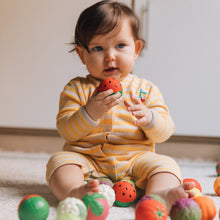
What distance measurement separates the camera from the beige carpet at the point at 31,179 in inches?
29.7

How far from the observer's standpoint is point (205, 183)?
1.09 meters

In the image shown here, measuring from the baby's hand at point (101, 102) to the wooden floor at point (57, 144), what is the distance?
0.75 meters

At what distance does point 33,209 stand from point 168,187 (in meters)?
0.30

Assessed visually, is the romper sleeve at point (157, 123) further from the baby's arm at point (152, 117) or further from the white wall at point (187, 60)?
the white wall at point (187, 60)

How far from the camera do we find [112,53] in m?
0.94

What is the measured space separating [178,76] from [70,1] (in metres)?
0.53

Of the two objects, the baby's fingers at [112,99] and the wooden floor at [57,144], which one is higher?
the baby's fingers at [112,99]

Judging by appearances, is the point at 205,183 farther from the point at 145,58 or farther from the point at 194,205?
the point at 145,58

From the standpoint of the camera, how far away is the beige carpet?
0.76 m

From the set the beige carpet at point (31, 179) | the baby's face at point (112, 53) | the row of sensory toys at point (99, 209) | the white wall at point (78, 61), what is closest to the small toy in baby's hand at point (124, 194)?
the beige carpet at point (31, 179)

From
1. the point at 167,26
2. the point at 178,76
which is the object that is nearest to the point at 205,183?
the point at 178,76

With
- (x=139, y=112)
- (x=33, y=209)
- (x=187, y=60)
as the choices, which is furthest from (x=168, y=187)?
(x=187, y=60)

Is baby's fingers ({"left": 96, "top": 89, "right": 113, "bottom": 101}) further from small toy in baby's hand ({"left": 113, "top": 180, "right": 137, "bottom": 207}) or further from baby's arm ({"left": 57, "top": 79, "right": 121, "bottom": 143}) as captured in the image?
small toy in baby's hand ({"left": 113, "top": 180, "right": 137, "bottom": 207})

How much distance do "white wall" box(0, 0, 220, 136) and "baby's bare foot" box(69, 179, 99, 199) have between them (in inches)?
33.7
